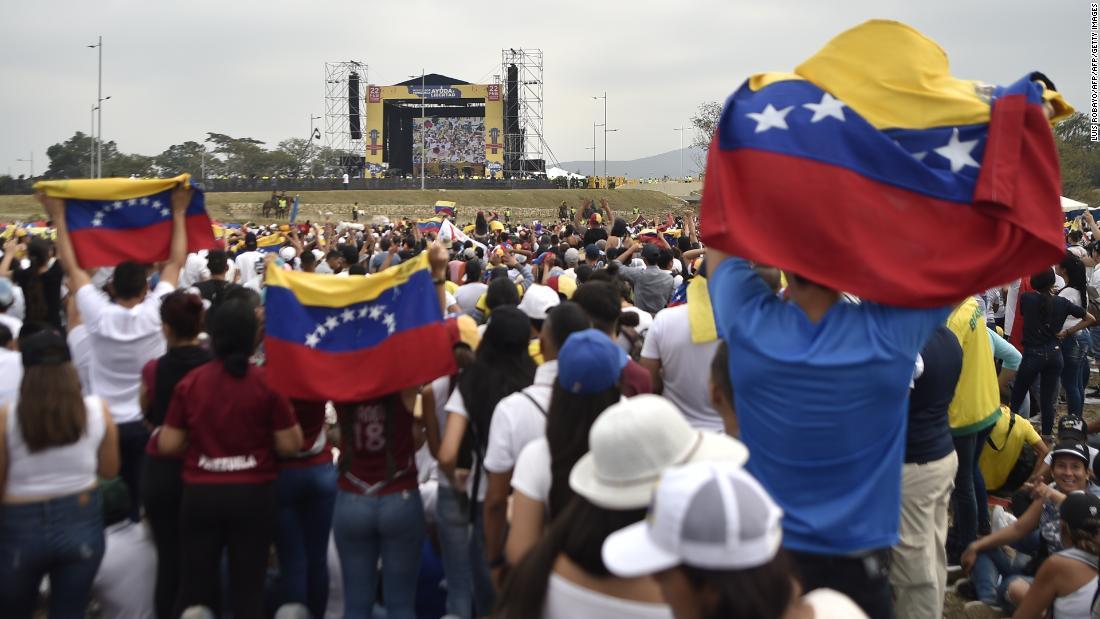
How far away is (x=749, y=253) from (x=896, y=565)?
172 centimetres

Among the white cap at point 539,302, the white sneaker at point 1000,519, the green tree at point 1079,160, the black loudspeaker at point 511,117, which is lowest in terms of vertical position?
the white sneaker at point 1000,519

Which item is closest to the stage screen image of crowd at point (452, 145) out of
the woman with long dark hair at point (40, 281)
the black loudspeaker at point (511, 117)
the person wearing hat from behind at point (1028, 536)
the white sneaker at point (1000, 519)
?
the black loudspeaker at point (511, 117)

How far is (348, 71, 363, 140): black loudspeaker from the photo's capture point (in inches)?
3091

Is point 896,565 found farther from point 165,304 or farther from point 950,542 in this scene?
point 165,304

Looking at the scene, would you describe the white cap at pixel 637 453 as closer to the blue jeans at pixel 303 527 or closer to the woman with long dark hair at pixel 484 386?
the woman with long dark hair at pixel 484 386

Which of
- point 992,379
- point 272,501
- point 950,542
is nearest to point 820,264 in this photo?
point 272,501

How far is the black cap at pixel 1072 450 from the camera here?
5.48 m

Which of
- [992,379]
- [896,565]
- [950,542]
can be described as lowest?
[950,542]

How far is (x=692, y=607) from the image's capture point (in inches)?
70.2

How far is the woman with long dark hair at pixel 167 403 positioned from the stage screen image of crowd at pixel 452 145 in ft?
237

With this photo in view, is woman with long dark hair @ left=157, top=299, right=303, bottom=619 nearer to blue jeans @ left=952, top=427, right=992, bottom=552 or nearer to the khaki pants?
the khaki pants

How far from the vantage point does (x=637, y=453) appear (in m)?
2.20

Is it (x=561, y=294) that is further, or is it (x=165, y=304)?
(x=561, y=294)

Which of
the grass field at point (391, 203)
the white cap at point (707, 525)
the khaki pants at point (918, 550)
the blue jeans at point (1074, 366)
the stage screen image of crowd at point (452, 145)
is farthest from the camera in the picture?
the stage screen image of crowd at point (452, 145)
